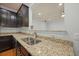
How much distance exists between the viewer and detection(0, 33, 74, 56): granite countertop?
2.87 ft

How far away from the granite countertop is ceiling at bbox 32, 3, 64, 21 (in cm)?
28

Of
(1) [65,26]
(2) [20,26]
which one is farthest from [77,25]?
(2) [20,26]

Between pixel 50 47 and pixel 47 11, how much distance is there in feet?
1.44

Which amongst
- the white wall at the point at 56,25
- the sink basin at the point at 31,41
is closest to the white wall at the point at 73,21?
the white wall at the point at 56,25

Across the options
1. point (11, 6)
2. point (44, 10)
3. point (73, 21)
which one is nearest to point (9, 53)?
point (11, 6)

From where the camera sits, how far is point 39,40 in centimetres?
109

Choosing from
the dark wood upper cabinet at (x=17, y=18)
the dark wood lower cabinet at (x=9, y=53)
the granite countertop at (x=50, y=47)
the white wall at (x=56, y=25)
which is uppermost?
the dark wood upper cabinet at (x=17, y=18)

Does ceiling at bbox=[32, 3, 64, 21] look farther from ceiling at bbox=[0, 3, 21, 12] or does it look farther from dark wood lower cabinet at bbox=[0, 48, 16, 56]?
dark wood lower cabinet at bbox=[0, 48, 16, 56]

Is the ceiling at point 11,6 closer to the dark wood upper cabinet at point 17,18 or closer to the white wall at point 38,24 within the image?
the dark wood upper cabinet at point 17,18

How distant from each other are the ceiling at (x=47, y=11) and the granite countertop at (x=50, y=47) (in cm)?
28

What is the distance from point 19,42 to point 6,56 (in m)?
0.23

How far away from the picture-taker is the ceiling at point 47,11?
0.99 m

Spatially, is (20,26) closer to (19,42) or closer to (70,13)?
(19,42)

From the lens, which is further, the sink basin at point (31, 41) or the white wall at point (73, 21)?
the sink basin at point (31, 41)
